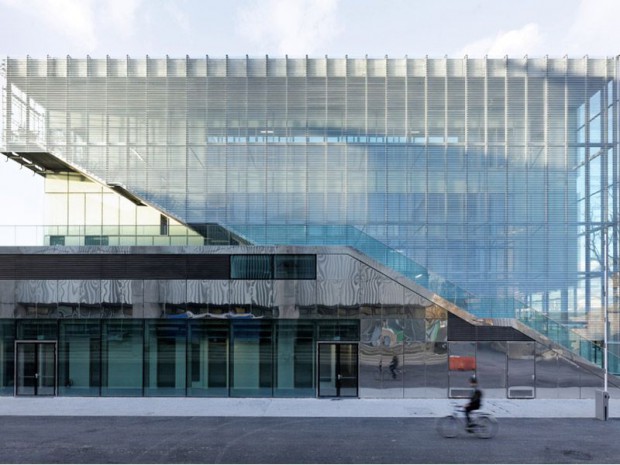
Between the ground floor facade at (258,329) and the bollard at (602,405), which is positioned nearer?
the bollard at (602,405)

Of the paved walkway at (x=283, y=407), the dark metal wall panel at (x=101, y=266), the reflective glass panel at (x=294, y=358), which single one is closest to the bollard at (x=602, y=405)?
the paved walkway at (x=283, y=407)

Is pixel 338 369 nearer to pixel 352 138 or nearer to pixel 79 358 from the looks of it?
pixel 79 358

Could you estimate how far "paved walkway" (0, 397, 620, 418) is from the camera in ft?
63.5

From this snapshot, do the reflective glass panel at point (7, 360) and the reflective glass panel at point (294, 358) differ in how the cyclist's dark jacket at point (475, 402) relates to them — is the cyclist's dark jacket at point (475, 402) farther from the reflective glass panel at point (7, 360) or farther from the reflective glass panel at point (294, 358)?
the reflective glass panel at point (7, 360)

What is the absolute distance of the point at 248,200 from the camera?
31969 millimetres

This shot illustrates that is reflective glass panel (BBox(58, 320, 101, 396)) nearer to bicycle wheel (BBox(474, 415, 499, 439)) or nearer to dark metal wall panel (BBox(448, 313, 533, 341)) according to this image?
dark metal wall panel (BBox(448, 313, 533, 341))

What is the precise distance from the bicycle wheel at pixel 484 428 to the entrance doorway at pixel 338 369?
718cm

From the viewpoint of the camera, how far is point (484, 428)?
15992 mm

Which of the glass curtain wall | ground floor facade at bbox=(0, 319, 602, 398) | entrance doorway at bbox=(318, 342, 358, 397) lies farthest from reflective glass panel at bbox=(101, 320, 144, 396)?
→ the glass curtain wall

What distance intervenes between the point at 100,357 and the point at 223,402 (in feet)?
20.5

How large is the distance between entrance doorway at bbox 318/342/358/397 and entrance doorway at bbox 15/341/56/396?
12.2m

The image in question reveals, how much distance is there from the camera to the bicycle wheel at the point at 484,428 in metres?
15.9

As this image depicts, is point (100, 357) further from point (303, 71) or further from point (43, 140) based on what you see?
point (303, 71)

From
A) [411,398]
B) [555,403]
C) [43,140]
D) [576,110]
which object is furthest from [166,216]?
[576,110]
